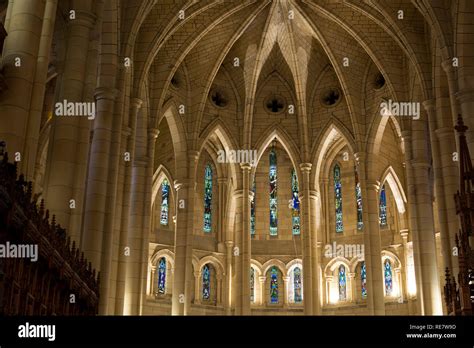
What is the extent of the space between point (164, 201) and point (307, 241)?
8.77 m

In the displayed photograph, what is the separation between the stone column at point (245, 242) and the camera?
29.2 m

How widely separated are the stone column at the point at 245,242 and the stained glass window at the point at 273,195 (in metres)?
5.10

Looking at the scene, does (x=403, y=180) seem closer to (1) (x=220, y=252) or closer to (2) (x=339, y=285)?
(2) (x=339, y=285)

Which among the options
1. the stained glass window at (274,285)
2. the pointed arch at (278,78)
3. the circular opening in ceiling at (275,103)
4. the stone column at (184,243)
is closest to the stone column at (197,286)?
the stained glass window at (274,285)

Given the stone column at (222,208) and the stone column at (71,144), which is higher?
the stone column at (222,208)

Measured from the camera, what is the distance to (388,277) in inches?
1366

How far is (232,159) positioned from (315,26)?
706 cm

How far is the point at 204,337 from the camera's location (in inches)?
320

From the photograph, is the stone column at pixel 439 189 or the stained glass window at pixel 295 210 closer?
the stone column at pixel 439 189

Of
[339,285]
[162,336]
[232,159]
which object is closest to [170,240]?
[232,159]

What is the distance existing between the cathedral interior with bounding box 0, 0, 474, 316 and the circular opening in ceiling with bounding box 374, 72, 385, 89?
59mm
